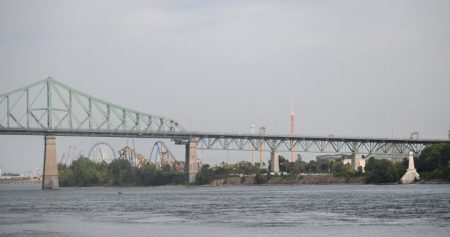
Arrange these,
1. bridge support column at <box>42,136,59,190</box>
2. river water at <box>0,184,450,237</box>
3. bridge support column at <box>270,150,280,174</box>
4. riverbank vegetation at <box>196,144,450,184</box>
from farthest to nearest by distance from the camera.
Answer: bridge support column at <box>270,150,280,174</box>
bridge support column at <box>42,136,59,190</box>
riverbank vegetation at <box>196,144,450,184</box>
river water at <box>0,184,450,237</box>

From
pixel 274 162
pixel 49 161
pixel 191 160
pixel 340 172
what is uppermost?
pixel 274 162

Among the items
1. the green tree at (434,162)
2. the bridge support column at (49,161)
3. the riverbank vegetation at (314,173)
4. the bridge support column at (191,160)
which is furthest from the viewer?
the bridge support column at (191,160)

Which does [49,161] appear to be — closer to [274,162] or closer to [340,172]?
[274,162]

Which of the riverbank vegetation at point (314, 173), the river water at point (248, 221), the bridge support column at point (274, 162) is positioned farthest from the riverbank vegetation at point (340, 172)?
the river water at point (248, 221)

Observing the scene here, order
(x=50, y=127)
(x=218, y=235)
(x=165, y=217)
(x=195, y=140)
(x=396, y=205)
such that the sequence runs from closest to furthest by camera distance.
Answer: (x=218, y=235) < (x=165, y=217) < (x=396, y=205) < (x=50, y=127) < (x=195, y=140)

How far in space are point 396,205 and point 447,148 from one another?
73.9 metres

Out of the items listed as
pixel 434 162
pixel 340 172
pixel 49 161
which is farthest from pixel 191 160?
pixel 434 162

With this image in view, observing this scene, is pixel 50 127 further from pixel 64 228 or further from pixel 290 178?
pixel 64 228

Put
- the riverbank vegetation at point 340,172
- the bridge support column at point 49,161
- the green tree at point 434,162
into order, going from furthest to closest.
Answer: the bridge support column at point 49,161
the riverbank vegetation at point 340,172
the green tree at point 434,162

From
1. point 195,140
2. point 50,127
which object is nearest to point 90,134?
point 50,127

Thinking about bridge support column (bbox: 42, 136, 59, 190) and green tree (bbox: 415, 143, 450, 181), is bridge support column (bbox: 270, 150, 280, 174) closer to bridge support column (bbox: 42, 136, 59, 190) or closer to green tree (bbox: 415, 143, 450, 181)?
green tree (bbox: 415, 143, 450, 181)

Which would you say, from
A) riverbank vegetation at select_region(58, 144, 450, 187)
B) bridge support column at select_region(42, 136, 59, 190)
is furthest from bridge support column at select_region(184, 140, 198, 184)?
bridge support column at select_region(42, 136, 59, 190)

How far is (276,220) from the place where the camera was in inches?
2163

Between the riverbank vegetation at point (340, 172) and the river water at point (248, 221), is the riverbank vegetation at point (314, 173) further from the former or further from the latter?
the river water at point (248, 221)
